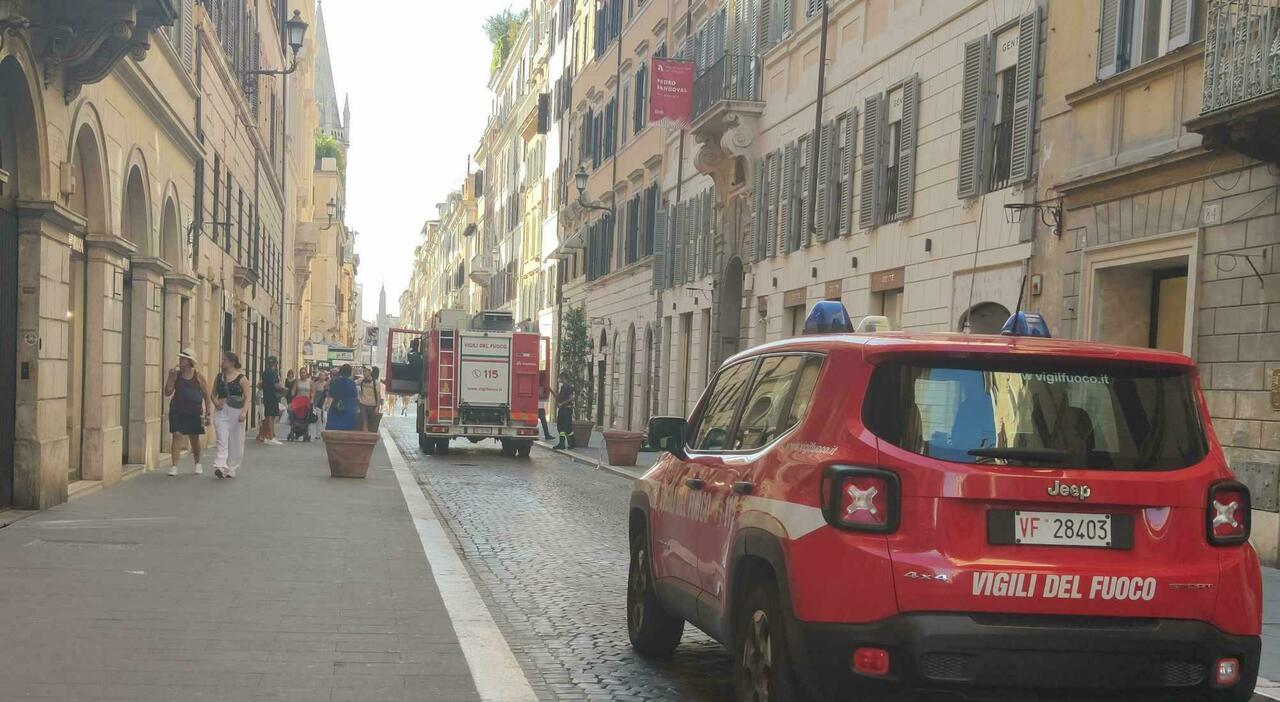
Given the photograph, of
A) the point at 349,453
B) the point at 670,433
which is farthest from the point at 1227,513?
the point at 349,453

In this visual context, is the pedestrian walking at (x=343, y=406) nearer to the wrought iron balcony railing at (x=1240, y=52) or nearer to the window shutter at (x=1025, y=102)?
the window shutter at (x=1025, y=102)

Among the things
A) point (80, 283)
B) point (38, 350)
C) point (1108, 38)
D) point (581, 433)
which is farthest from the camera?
point (581, 433)

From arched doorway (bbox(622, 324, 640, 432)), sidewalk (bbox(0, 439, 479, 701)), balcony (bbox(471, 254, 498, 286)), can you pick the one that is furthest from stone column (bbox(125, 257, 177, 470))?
balcony (bbox(471, 254, 498, 286))

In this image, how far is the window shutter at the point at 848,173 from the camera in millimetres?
24156

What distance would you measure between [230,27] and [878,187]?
13069mm

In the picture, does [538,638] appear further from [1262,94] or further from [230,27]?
[230,27]

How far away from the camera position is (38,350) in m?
13.3

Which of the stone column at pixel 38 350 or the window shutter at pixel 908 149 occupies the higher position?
the window shutter at pixel 908 149

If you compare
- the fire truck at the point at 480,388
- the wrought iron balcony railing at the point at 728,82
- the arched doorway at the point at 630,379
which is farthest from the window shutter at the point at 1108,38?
the arched doorway at the point at 630,379

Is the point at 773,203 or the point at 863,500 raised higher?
the point at 773,203

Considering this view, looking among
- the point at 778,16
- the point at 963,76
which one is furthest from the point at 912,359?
the point at 778,16

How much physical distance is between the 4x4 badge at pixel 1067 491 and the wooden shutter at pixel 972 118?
14.4m

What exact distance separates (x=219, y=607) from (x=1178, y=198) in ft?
33.0

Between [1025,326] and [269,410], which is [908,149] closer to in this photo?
[1025,326]
